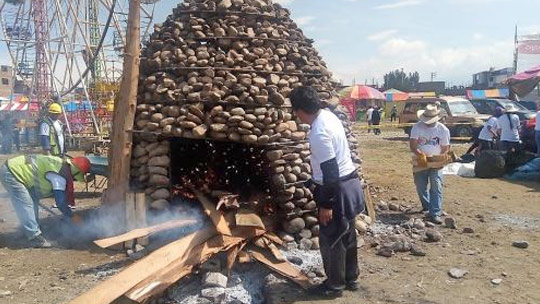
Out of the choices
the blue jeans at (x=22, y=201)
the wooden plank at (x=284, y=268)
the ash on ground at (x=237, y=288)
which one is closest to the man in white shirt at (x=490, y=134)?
the wooden plank at (x=284, y=268)

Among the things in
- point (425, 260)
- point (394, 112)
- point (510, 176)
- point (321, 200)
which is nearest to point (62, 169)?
point (321, 200)

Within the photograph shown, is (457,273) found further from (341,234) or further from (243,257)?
(243,257)

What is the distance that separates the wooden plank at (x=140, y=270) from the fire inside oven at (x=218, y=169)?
143cm

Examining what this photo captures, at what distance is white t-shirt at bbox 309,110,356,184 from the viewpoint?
4.27 meters

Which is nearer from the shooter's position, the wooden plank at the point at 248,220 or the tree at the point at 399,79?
the wooden plank at the point at 248,220

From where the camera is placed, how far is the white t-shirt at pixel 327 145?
168 inches

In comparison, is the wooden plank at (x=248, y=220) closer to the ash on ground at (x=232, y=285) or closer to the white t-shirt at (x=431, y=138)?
the ash on ground at (x=232, y=285)

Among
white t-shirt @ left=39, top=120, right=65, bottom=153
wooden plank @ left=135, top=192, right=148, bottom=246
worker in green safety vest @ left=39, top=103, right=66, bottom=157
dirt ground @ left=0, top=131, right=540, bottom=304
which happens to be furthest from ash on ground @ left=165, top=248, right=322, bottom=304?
white t-shirt @ left=39, top=120, right=65, bottom=153

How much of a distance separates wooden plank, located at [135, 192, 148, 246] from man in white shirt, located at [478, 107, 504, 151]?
1000cm

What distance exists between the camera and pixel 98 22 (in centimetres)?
2072

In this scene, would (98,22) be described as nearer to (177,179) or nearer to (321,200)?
(177,179)

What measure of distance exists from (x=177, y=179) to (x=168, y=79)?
5.43ft

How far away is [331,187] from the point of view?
435 centimetres

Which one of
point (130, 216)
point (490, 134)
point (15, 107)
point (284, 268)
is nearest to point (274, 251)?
point (284, 268)
